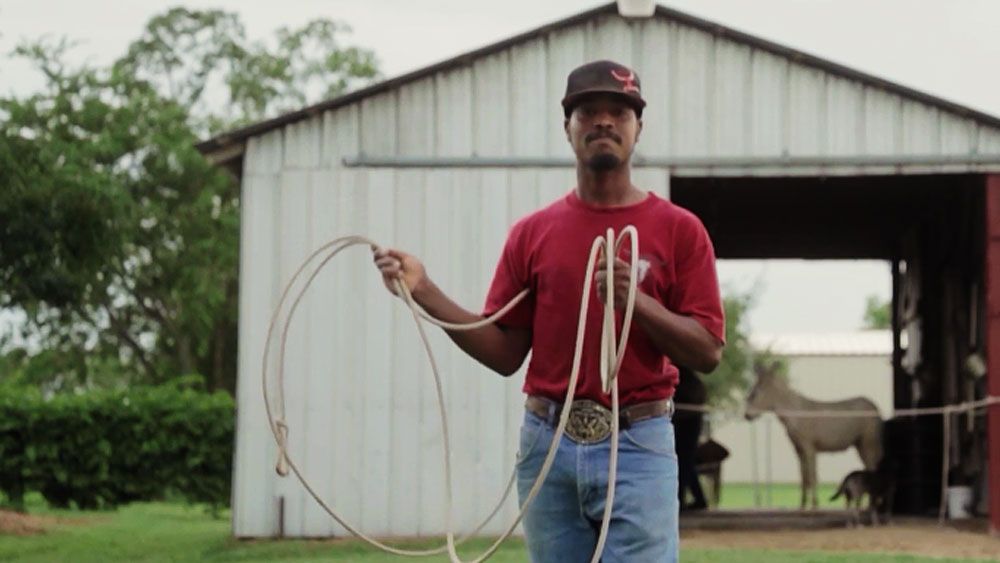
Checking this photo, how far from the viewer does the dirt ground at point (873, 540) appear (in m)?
15.1

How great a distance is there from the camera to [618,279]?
4.62 meters

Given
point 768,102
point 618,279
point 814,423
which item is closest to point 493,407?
point 768,102

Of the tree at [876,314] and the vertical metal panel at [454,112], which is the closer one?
the vertical metal panel at [454,112]

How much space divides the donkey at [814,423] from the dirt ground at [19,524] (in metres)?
7.23

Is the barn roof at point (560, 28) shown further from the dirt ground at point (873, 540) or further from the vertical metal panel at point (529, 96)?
the dirt ground at point (873, 540)

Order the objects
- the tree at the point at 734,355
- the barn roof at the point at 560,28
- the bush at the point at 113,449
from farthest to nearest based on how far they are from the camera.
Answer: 1. the tree at the point at 734,355
2. the bush at the point at 113,449
3. the barn roof at the point at 560,28

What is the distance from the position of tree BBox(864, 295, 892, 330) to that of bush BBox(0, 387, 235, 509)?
76740 mm

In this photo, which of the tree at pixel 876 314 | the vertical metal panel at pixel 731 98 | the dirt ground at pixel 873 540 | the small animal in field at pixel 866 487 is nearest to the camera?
the dirt ground at pixel 873 540

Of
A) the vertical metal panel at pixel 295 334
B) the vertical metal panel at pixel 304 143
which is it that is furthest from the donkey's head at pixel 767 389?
the vertical metal panel at pixel 304 143

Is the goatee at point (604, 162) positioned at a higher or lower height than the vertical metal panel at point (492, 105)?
lower

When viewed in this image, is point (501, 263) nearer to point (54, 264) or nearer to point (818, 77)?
point (818, 77)

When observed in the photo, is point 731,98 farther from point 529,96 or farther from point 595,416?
point 595,416

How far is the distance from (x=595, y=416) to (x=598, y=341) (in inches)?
7.3

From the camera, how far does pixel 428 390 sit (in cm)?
1641
